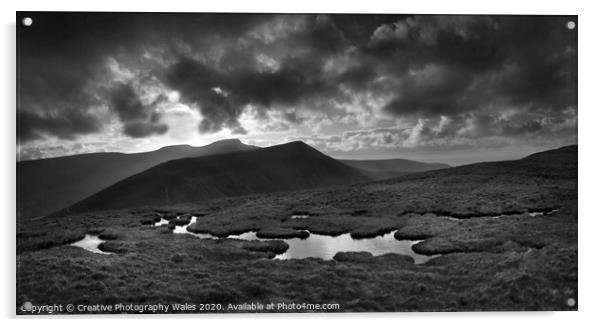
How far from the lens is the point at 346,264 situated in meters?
9.82

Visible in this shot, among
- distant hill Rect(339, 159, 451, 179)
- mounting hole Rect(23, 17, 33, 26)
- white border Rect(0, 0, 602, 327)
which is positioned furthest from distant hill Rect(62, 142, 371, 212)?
mounting hole Rect(23, 17, 33, 26)

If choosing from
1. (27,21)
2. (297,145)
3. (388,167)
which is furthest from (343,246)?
(27,21)

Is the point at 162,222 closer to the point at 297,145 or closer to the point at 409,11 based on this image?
the point at 297,145

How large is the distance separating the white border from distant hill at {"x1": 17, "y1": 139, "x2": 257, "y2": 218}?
17.7 inches

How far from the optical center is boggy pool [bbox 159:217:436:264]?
10.3 meters

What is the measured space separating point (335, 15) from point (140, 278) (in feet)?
31.1

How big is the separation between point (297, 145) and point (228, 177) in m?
4.17

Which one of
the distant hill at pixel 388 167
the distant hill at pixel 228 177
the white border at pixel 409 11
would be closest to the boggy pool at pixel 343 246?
the white border at pixel 409 11

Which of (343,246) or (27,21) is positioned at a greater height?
(27,21)

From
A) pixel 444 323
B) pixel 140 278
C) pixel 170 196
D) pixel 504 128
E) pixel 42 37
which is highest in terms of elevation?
pixel 42 37

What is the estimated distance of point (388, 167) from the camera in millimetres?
11859

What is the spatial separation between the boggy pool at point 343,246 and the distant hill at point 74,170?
3.59 meters
